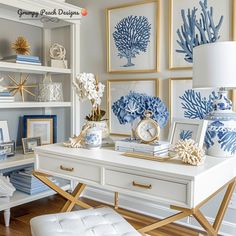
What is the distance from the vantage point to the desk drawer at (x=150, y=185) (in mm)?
1297

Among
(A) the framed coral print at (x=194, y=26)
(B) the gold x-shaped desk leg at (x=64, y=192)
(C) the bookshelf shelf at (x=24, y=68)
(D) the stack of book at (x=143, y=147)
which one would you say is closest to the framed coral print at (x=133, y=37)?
(A) the framed coral print at (x=194, y=26)

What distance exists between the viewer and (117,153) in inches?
65.7

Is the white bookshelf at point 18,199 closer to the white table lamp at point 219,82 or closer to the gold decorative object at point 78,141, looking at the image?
the gold decorative object at point 78,141

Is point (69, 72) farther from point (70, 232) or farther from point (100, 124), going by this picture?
point (70, 232)

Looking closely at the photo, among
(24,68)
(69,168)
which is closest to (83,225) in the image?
(69,168)

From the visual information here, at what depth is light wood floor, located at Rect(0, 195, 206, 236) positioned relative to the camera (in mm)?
2311

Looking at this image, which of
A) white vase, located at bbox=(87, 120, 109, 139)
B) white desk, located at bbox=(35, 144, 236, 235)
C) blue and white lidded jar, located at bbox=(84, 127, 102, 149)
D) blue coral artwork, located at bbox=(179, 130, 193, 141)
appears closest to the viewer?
white desk, located at bbox=(35, 144, 236, 235)

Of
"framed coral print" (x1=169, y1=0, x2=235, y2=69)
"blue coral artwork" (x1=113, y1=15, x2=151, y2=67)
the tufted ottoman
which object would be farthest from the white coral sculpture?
"blue coral artwork" (x1=113, y1=15, x2=151, y2=67)

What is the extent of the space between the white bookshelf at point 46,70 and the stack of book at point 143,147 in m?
1.14

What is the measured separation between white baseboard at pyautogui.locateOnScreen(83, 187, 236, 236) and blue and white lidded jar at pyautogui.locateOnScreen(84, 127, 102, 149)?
1.12 meters

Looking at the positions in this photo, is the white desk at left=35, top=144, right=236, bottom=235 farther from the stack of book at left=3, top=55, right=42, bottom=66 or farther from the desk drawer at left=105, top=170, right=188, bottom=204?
the stack of book at left=3, top=55, right=42, bottom=66

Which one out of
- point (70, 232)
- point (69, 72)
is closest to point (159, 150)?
point (70, 232)

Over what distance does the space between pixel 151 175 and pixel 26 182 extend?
5.29 feet

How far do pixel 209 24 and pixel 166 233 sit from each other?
1595 mm
